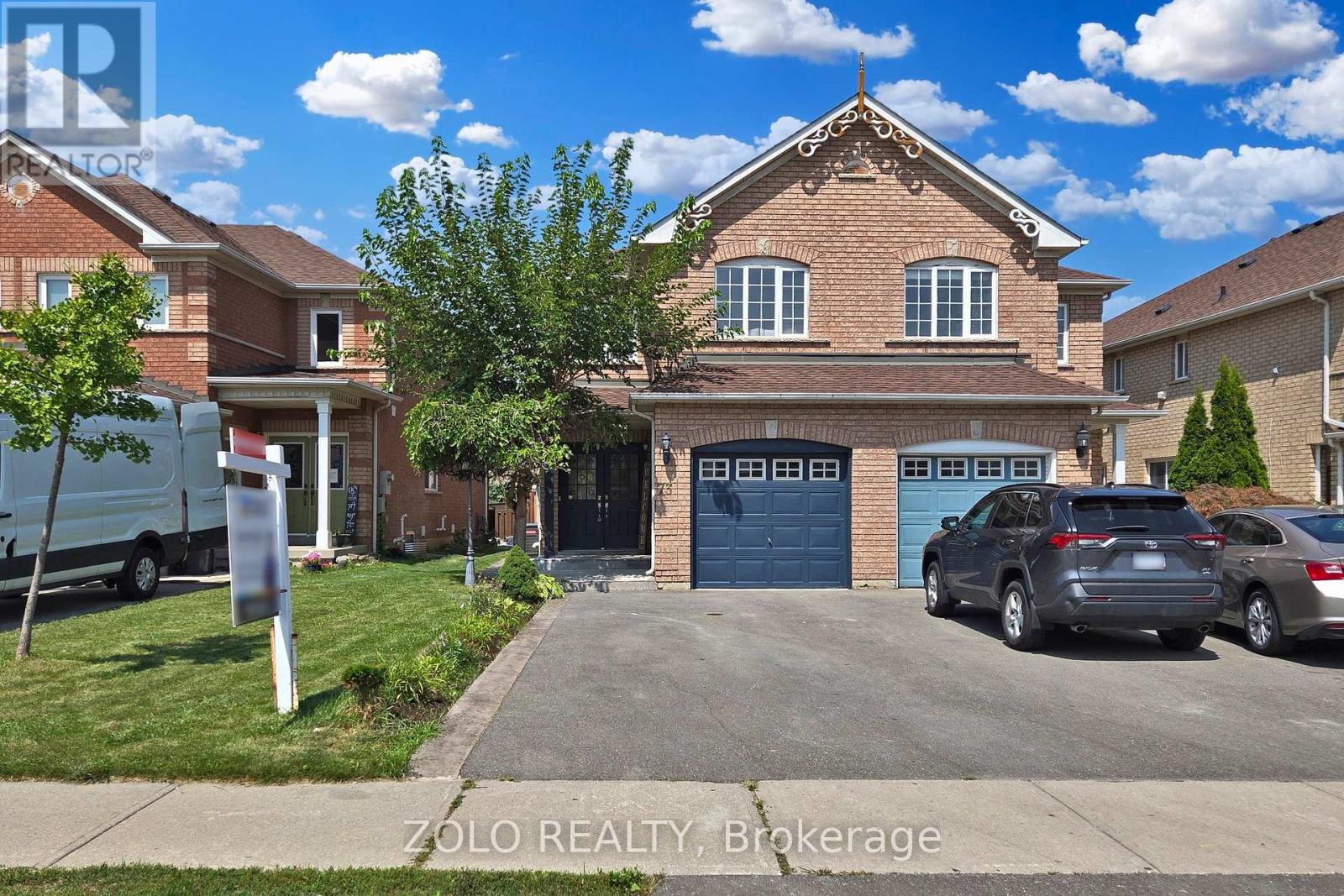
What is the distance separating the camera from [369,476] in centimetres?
2184

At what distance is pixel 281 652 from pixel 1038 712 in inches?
233

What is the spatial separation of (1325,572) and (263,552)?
9906 mm

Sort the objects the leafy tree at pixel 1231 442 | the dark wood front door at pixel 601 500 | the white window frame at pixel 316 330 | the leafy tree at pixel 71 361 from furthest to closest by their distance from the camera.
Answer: the white window frame at pixel 316 330 → the leafy tree at pixel 1231 442 → the dark wood front door at pixel 601 500 → the leafy tree at pixel 71 361

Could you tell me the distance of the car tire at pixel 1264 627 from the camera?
395 inches

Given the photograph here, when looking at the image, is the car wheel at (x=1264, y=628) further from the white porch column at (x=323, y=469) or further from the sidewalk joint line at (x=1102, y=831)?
the white porch column at (x=323, y=469)

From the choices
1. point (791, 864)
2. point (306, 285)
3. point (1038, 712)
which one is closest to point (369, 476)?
point (306, 285)

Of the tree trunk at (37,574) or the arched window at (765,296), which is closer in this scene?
the tree trunk at (37,574)

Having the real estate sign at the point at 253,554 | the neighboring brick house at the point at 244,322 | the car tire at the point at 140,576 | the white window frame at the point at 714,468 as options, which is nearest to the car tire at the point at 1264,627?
the white window frame at the point at 714,468

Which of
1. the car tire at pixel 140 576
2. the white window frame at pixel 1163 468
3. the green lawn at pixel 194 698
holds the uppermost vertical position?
the white window frame at pixel 1163 468

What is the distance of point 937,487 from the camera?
52.4ft

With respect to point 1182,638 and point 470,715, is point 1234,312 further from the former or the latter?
point 470,715

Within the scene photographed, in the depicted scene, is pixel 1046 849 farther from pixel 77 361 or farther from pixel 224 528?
pixel 224 528

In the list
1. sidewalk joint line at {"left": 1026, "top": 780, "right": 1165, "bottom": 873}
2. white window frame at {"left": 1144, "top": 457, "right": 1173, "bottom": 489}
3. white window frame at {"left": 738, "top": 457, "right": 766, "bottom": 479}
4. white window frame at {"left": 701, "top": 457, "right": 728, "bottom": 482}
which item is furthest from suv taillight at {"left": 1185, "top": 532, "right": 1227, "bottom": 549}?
white window frame at {"left": 1144, "top": 457, "right": 1173, "bottom": 489}

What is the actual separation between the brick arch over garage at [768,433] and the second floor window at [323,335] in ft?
39.2
